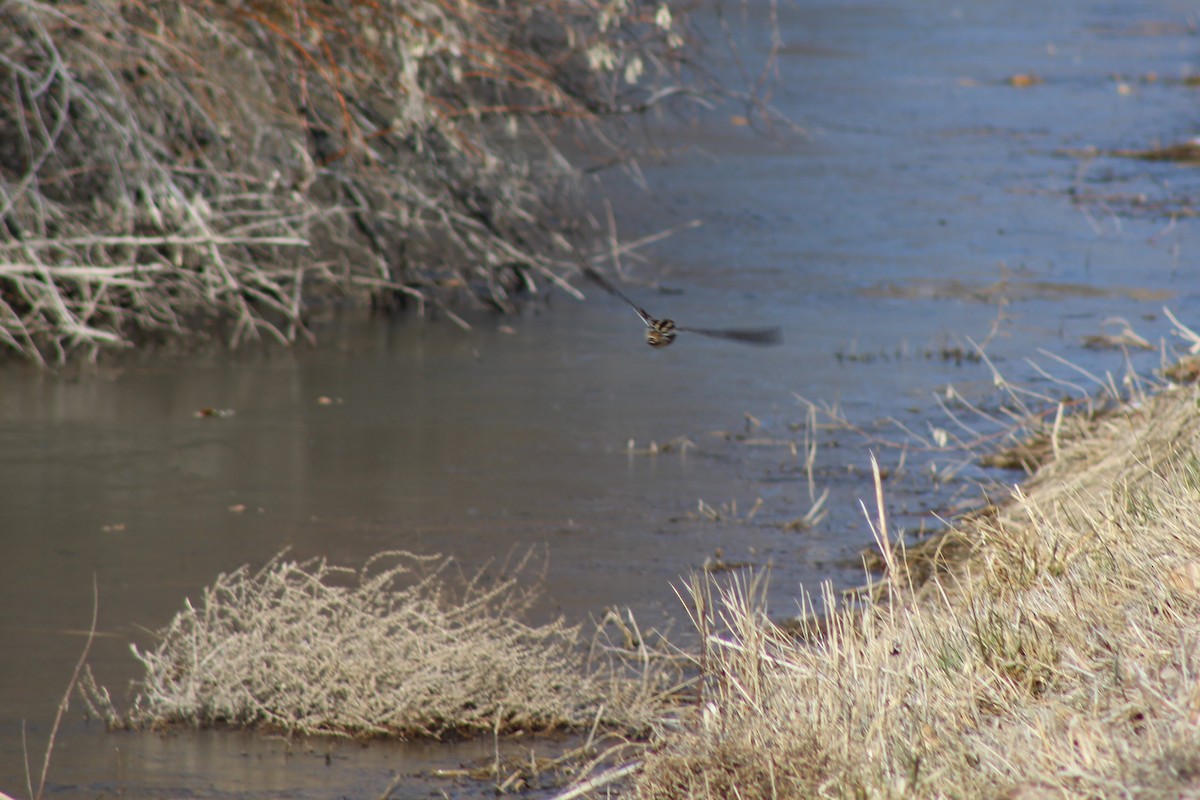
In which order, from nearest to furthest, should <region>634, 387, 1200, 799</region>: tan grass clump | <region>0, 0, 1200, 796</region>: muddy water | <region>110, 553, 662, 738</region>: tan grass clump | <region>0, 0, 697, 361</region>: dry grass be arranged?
<region>634, 387, 1200, 799</region>: tan grass clump
<region>110, 553, 662, 738</region>: tan grass clump
<region>0, 0, 1200, 796</region>: muddy water
<region>0, 0, 697, 361</region>: dry grass

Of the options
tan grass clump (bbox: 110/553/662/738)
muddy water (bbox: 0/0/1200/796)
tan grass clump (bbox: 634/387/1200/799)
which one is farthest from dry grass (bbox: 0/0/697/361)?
tan grass clump (bbox: 634/387/1200/799)

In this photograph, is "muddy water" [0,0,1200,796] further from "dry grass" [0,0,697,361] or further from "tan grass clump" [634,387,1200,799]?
"tan grass clump" [634,387,1200,799]

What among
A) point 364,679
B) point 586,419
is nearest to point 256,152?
point 586,419

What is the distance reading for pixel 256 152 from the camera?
855 cm

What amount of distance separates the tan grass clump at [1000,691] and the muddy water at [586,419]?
942 mm

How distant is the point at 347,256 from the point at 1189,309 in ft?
14.8

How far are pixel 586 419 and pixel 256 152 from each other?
2276 mm

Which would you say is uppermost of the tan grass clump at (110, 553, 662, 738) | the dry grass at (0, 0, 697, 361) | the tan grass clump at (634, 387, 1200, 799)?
the dry grass at (0, 0, 697, 361)

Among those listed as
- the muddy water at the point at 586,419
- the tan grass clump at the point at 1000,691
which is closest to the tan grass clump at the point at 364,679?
the muddy water at the point at 586,419

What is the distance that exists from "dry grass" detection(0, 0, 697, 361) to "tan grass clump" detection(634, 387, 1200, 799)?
15.1 feet

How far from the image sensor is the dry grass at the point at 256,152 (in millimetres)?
7789

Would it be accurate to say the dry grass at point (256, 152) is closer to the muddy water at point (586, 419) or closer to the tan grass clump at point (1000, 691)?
the muddy water at point (586, 419)

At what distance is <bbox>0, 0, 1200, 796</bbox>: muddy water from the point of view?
5141 millimetres

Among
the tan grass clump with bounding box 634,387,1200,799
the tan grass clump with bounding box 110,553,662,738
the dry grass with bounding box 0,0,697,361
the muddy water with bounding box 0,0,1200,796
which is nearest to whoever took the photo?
the tan grass clump with bounding box 634,387,1200,799
